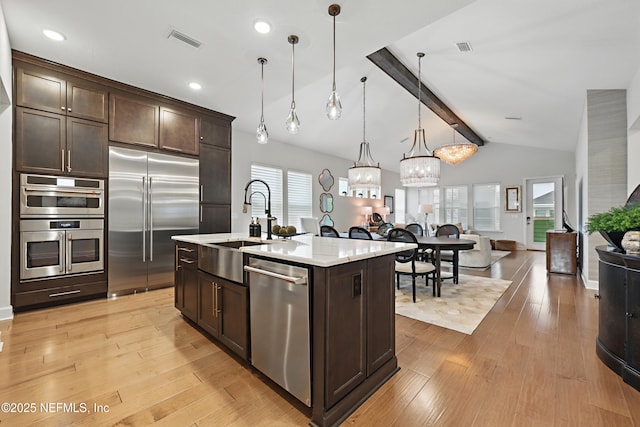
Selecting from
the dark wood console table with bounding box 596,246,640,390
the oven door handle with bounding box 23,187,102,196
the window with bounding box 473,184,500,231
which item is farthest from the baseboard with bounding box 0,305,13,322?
the window with bounding box 473,184,500,231

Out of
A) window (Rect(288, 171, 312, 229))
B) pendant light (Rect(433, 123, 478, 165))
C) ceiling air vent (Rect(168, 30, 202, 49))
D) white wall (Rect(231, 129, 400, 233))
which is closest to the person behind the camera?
ceiling air vent (Rect(168, 30, 202, 49))

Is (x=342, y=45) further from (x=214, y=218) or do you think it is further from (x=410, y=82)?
(x=214, y=218)

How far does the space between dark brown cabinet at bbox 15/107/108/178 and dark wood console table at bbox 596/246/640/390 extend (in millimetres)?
5098

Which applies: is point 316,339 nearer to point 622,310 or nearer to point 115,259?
point 622,310

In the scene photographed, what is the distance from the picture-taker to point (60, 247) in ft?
10.5

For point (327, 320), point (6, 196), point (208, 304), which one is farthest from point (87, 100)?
point (327, 320)

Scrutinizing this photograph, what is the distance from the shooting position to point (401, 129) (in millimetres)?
7207

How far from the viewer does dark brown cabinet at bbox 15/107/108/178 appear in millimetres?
3002

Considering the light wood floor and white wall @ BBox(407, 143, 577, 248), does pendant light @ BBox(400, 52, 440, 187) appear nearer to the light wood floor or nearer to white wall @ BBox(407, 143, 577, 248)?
the light wood floor

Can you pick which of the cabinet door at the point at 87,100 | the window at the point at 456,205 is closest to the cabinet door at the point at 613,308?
the cabinet door at the point at 87,100

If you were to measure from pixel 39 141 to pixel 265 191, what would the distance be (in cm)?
360

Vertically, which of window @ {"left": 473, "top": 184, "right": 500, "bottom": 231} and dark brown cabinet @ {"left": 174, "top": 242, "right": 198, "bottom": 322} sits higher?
window @ {"left": 473, "top": 184, "right": 500, "bottom": 231}

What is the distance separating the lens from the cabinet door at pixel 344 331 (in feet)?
4.87

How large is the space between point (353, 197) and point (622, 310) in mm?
7106
